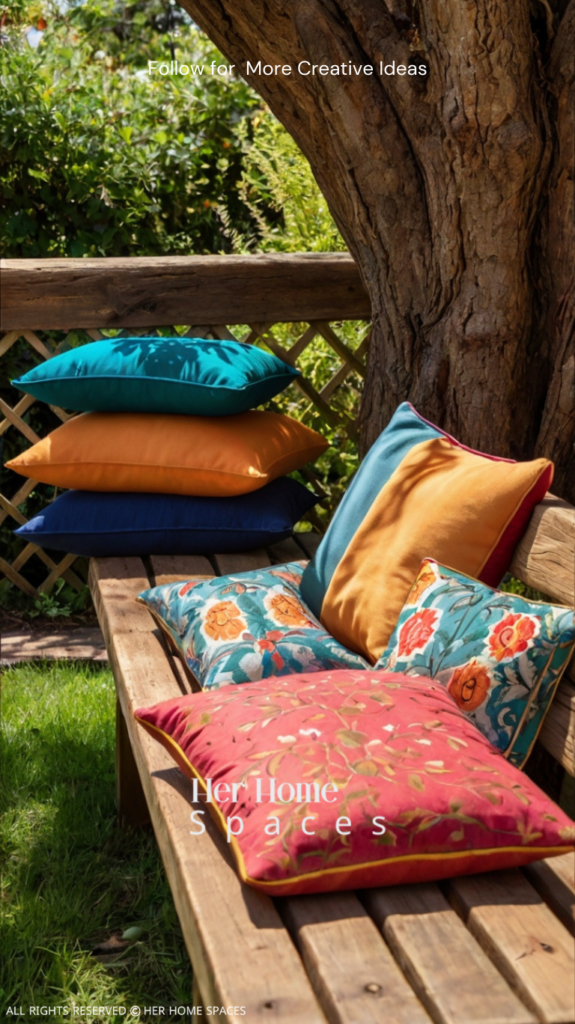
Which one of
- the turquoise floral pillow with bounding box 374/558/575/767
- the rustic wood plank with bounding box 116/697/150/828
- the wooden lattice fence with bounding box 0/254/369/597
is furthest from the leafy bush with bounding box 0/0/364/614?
the turquoise floral pillow with bounding box 374/558/575/767

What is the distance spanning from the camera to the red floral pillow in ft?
3.60

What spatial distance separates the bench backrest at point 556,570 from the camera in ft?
4.74

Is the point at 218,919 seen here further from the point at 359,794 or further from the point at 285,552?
the point at 285,552

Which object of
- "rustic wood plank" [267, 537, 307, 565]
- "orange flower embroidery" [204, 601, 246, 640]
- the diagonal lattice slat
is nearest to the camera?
"orange flower embroidery" [204, 601, 246, 640]

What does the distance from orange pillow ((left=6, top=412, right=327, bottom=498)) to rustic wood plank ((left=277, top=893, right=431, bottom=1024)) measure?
1.28m

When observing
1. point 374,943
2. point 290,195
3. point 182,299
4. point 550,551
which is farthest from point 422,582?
point 290,195

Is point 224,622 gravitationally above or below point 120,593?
above

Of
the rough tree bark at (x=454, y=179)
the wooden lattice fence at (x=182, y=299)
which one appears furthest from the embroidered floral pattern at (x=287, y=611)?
the wooden lattice fence at (x=182, y=299)

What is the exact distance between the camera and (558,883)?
1.20 meters

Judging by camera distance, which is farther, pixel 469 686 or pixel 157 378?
pixel 157 378

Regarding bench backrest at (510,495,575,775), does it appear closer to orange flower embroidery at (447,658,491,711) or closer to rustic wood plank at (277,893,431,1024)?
orange flower embroidery at (447,658,491,711)

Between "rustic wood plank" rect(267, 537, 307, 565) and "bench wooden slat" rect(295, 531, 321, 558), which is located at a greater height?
"bench wooden slat" rect(295, 531, 321, 558)

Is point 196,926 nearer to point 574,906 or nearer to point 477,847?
point 477,847

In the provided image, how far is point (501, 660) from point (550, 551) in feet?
0.73
